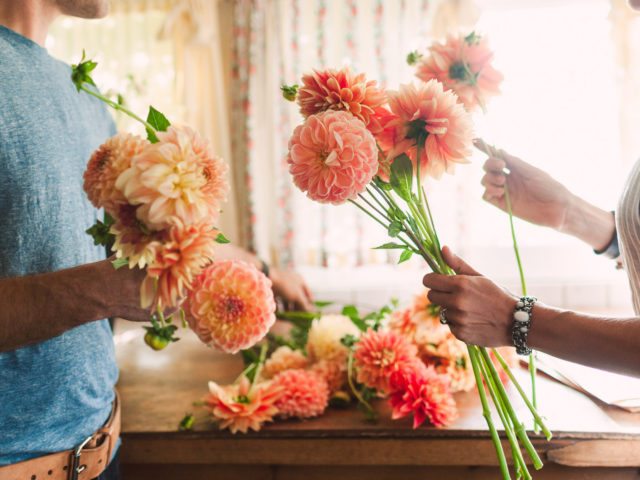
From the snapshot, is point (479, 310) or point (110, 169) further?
point (479, 310)

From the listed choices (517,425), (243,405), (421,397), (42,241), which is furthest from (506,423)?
(42,241)

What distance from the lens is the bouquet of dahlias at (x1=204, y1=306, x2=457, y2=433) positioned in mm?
1000

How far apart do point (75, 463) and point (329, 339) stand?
569 millimetres

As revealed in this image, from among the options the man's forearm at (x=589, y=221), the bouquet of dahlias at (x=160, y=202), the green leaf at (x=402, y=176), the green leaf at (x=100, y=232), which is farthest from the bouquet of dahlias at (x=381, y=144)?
the man's forearm at (x=589, y=221)

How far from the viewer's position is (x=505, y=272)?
271cm

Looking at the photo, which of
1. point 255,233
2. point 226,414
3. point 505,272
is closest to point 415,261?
point 505,272

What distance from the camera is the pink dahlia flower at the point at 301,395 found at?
1061 millimetres

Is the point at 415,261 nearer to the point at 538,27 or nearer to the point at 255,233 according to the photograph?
the point at 255,233

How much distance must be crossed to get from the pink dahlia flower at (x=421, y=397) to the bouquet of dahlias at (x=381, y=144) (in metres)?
0.24

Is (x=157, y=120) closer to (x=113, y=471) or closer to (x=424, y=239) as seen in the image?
(x=424, y=239)

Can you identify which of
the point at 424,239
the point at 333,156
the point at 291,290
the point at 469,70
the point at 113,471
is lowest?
the point at 113,471

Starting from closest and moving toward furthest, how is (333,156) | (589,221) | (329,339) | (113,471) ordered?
(333,156), (113,471), (589,221), (329,339)

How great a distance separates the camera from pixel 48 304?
0.68 metres

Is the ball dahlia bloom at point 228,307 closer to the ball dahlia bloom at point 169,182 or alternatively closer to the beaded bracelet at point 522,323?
the ball dahlia bloom at point 169,182
